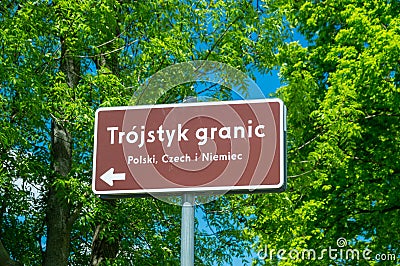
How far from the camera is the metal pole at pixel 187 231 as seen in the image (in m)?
3.12

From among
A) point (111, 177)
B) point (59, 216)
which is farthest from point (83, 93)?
point (111, 177)

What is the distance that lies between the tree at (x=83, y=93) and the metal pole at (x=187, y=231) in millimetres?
8824

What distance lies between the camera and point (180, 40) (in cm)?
1420

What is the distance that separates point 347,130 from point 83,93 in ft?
23.9

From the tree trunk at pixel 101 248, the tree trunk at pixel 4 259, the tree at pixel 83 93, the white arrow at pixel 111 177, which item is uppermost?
the tree at pixel 83 93

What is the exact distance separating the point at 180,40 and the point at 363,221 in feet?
30.6

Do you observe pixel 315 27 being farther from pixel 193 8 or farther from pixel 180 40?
pixel 180 40

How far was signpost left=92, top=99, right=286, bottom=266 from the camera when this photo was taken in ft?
10.5

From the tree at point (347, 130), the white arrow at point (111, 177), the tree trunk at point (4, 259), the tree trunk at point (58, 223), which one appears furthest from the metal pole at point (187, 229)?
the tree at point (347, 130)

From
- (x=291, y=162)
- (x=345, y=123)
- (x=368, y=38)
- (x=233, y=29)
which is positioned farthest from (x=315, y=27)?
(x=233, y=29)

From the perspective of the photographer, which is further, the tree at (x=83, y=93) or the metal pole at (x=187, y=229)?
the tree at (x=83, y=93)

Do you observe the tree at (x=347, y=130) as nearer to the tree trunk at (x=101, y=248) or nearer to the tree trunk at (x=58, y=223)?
the tree trunk at (x=101, y=248)

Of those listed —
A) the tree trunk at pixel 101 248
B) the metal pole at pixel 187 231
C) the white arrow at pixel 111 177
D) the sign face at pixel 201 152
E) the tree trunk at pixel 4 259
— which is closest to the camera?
the metal pole at pixel 187 231

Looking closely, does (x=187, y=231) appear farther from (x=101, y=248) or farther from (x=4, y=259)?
(x=101, y=248)
